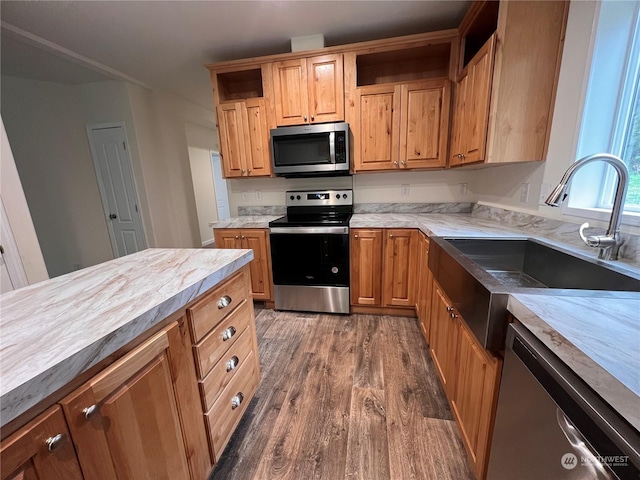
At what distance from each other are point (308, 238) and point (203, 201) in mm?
3763

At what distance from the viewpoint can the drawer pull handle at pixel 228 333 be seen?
110 centimetres

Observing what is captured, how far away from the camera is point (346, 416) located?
1.37 meters

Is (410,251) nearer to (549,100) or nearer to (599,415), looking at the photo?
(549,100)

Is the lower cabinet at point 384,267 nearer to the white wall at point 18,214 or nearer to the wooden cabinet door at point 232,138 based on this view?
the wooden cabinet door at point 232,138

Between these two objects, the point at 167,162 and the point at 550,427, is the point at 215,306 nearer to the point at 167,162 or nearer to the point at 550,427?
the point at 550,427

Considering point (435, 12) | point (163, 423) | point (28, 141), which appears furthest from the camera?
point (28, 141)

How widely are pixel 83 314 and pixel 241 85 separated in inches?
112

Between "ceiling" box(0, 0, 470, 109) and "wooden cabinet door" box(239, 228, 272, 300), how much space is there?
5.72ft

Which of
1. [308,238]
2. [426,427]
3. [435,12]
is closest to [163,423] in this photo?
[426,427]

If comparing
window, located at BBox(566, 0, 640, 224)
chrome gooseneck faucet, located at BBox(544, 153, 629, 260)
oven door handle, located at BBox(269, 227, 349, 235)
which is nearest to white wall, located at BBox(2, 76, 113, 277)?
oven door handle, located at BBox(269, 227, 349, 235)

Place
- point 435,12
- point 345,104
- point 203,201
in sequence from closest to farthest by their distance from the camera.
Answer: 1. point 435,12
2. point 345,104
3. point 203,201

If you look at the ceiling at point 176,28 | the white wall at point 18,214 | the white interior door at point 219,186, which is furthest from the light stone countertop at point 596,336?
the white interior door at point 219,186

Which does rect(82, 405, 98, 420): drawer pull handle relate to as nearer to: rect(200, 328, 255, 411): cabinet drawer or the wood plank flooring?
rect(200, 328, 255, 411): cabinet drawer

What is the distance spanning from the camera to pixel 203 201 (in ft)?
16.8
